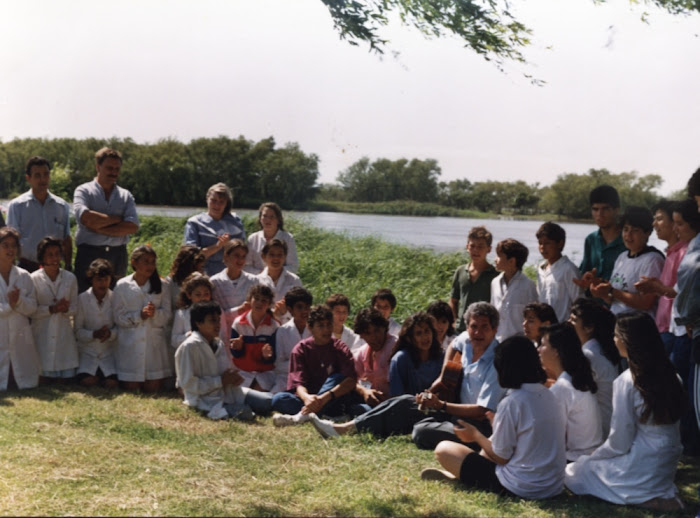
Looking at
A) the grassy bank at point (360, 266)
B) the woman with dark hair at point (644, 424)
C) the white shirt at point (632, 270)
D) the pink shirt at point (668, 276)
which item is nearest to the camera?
the woman with dark hair at point (644, 424)

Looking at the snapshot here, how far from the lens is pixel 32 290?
674 cm

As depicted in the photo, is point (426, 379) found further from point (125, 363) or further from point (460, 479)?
point (125, 363)

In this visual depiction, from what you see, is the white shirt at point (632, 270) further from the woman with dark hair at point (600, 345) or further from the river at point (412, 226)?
the river at point (412, 226)

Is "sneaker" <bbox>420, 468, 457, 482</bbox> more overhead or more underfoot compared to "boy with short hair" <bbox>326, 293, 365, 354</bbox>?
more underfoot

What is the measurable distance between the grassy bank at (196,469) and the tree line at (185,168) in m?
6.05

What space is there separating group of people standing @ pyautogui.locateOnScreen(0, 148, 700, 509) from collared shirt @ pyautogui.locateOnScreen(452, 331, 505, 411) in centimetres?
1

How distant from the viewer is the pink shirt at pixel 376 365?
6.12m

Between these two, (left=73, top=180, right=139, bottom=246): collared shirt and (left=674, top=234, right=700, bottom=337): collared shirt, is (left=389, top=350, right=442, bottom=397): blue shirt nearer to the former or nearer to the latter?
(left=674, top=234, right=700, bottom=337): collared shirt

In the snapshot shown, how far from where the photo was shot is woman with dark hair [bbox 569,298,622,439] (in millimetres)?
4781

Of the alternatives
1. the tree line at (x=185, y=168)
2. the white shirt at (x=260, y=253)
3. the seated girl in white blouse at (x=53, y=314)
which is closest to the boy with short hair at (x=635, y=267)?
the white shirt at (x=260, y=253)

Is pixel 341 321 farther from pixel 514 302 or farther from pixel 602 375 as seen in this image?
pixel 602 375

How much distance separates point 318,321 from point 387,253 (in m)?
7.11

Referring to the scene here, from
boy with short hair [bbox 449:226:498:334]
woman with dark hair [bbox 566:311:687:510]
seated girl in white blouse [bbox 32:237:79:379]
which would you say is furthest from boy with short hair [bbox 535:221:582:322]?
seated girl in white blouse [bbox 32:237:79:379]

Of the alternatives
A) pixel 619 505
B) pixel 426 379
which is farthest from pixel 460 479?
pixel 426 379
